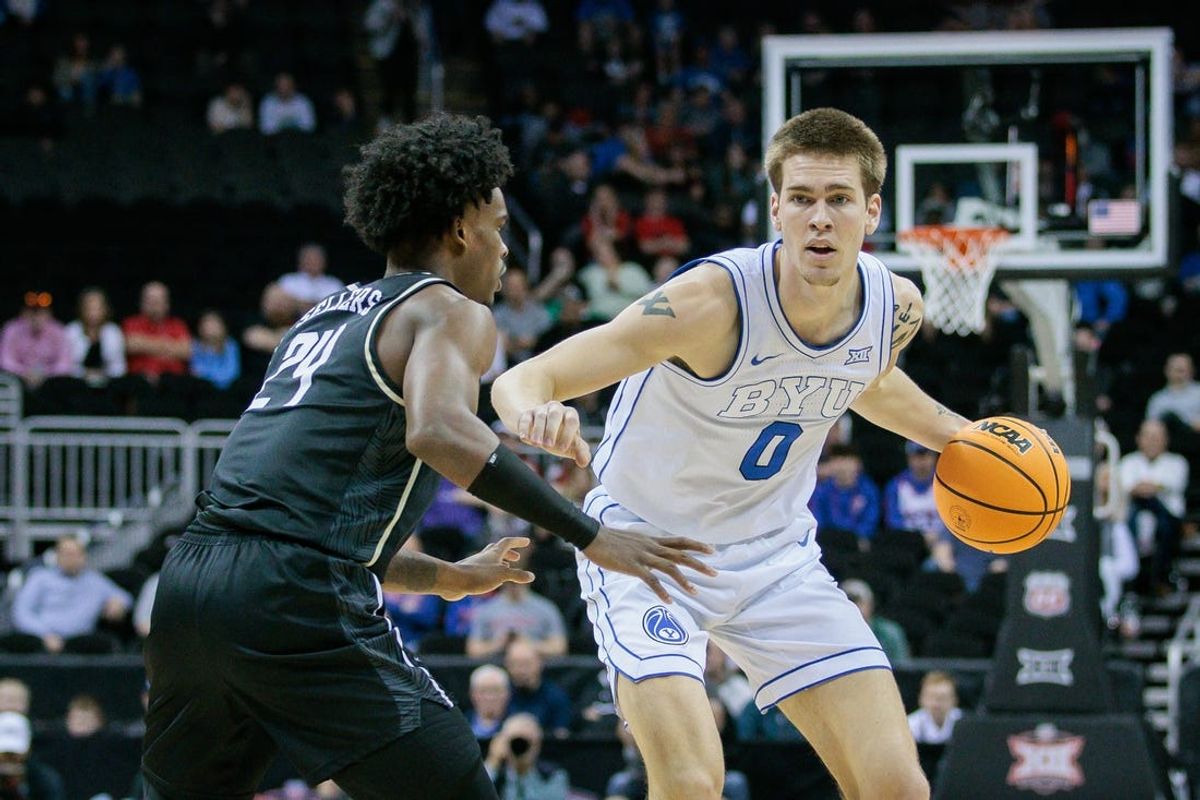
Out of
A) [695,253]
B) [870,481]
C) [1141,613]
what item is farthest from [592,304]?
[1141,613]

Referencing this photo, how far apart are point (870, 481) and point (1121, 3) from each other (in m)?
8.14

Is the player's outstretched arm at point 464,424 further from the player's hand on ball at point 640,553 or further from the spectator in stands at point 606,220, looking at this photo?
the spectator in stands at point 606,220

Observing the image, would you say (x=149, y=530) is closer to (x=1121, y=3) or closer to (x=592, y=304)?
(x=592, y=304)

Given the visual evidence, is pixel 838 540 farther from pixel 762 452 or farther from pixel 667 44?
pixel 667 44

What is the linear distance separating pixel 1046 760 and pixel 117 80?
11186 mm

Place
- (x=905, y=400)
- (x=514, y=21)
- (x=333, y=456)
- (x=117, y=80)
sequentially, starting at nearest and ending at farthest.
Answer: (x=333, y=456)
(x=905, y=400)
(x=117, y=80)
(x=514, y=21)

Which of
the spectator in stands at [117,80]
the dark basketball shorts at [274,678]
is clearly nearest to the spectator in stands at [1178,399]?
the spectator in stands at [117,80]

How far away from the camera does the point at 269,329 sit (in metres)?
13.8

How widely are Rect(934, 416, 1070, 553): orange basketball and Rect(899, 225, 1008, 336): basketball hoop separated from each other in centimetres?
384

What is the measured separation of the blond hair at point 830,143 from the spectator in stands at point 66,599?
7939 mm

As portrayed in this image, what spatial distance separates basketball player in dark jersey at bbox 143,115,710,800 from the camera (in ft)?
12.6

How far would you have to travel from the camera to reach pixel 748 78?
1753 centimetres

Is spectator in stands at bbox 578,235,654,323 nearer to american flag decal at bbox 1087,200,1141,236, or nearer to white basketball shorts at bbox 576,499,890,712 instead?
american flag decal at bbox 1087,200,1141,236

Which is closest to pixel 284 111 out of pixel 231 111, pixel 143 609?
pixel 231 111
